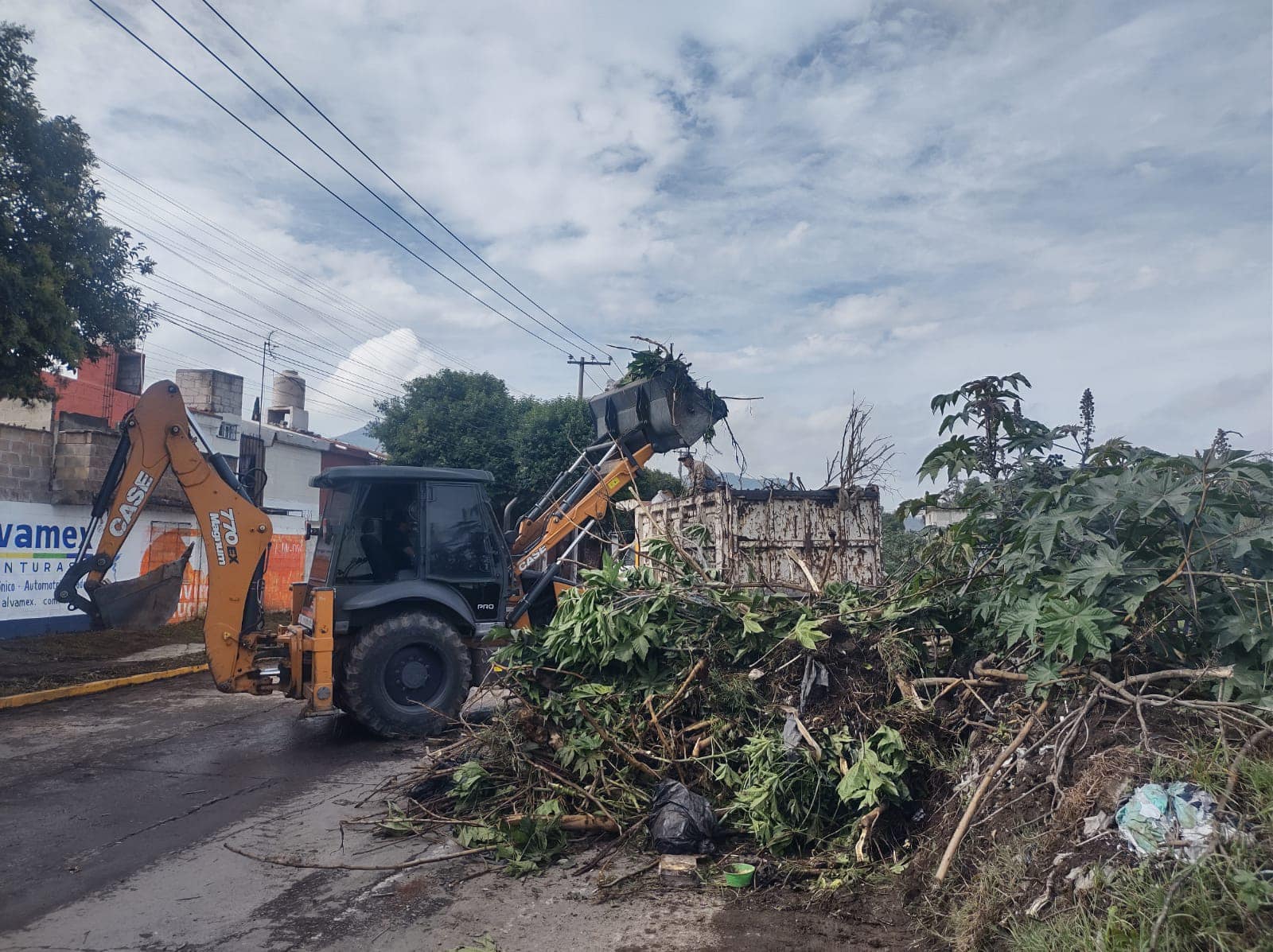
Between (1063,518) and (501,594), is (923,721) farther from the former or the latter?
(501,594)

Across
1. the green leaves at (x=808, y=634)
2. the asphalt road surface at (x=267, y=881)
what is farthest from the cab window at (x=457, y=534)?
the green leaves at (x=808, y=634)

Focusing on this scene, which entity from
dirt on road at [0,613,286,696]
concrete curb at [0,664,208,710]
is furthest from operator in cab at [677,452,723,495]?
concrete curb at [0,664,208,710]

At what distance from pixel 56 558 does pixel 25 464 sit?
1547 mm

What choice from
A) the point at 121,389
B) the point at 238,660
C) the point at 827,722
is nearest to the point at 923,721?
the point at 827,722

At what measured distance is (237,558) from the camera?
7.79 meters

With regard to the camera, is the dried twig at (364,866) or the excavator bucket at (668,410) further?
the excavator bucket at (668,410)

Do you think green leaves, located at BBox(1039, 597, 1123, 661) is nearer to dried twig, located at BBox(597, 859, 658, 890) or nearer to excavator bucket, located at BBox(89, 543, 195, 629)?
dried twig, located at BBox(597, 859, 658, 890)

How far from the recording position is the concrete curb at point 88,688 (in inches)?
368

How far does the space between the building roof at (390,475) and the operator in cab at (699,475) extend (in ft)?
8.45

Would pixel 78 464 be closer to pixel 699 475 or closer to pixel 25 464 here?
pixel 25 464

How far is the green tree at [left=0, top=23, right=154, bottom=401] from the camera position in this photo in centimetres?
906

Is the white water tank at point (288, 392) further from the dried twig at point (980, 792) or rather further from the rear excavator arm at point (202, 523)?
the dried twig at point (980, 792)

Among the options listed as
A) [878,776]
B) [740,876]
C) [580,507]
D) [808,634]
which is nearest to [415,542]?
[580,507]

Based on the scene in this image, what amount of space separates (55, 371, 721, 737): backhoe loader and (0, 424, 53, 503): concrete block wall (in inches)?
277
